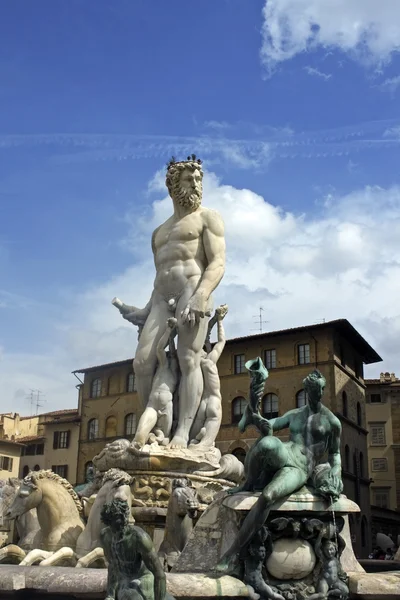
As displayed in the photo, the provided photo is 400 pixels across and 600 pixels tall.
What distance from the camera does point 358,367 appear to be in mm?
53531

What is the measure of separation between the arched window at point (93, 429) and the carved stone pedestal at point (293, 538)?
5181 cm

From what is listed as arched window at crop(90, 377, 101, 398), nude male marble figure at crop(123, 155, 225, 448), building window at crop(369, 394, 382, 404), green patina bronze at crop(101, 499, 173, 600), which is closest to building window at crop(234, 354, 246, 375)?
arched window at crop(90, 377, 101, 398)

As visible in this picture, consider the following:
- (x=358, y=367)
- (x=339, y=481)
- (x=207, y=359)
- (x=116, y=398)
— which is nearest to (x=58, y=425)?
(x=116, y=398)

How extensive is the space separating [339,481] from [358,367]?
49.5m

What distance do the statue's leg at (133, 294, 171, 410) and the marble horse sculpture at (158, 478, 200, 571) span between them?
2.82 m

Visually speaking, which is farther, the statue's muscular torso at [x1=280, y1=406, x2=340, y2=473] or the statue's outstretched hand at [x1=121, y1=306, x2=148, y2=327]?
the statue's outstretched hand at [x1=121, y1=306, x2=148, y2=327]

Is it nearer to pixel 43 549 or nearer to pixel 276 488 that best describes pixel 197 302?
pixel 43 549

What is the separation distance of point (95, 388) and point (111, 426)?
363cm

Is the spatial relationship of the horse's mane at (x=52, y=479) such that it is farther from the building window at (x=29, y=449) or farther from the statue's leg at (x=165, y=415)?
the building window at (x=29, y=449)

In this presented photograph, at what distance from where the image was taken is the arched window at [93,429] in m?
56.0

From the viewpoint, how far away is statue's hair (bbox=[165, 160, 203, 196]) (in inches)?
403

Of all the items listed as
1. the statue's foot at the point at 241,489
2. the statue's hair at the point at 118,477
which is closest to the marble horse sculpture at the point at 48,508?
the statue's hair at the point at 118,477

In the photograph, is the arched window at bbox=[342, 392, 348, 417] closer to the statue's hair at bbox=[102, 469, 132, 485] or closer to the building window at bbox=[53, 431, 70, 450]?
the building window at bbox=[53, 431, 70, 450]

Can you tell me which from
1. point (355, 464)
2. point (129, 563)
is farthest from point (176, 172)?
point (355, 464)
